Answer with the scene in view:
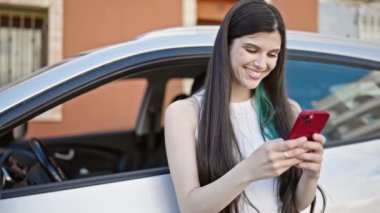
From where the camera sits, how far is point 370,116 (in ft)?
7.63

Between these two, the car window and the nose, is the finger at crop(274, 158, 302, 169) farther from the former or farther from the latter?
the car window

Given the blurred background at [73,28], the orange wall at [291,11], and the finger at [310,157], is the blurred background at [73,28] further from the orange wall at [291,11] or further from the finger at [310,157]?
the finger at [310,157]

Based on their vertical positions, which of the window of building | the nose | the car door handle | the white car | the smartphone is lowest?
the window of building

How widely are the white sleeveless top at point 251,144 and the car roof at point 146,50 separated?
0.46 metres

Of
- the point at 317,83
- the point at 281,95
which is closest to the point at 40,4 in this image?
the point at 317,83

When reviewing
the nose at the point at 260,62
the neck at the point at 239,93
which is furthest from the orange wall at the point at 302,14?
the nose at the point at 260,62

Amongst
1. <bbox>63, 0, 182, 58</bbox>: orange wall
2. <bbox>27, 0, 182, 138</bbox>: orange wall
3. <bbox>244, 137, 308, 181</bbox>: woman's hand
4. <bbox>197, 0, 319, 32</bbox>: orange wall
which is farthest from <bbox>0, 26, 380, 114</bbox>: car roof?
A: <bbox>197, 0, 319, 32</bbox>: orange wall

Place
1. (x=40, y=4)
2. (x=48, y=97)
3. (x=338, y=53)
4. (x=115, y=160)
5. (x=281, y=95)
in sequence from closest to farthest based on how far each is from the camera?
(x=281, y=95)
(x=48, y=97)
(x=338, y=53)
(x=115, y=160)
(x=40, y=4)

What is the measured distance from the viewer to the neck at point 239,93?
1543mm

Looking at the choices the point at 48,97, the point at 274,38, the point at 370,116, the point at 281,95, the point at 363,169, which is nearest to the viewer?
the point at 274,38

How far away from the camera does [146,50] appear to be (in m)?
1.93

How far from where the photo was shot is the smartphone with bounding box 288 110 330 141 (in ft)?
4.16

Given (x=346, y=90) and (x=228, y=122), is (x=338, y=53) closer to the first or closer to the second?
(x=346, y=90)

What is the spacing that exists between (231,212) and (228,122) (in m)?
0.24
